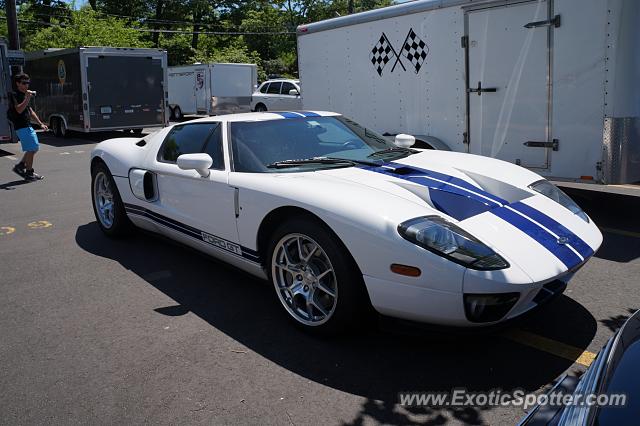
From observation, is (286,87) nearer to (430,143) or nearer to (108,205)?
(430,143)

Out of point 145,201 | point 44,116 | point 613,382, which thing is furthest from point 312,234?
point 44,116

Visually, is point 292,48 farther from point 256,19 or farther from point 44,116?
point 44,116

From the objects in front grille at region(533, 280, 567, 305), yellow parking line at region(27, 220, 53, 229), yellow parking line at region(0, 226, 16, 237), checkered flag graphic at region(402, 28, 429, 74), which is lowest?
yellow parking line at region(0, 226, 16, 237)

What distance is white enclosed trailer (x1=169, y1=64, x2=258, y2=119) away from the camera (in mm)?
25312

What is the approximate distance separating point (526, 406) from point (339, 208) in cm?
141

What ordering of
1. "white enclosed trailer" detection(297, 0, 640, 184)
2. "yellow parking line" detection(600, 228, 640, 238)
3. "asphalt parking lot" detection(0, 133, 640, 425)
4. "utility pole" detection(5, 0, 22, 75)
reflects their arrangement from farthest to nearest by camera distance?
"utility pole" detection(5, 0, 22, 75) < "white enclosed trailer" detection(297, 0, 640, 184) < "yellow parking line" detection(600, 228, 640, 238) < "asphalt parking lot" detection(0, 133, 640, 425)

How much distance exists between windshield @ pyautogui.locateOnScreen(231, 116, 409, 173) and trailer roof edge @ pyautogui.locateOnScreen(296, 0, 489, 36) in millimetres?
3236

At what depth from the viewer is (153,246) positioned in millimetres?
5711

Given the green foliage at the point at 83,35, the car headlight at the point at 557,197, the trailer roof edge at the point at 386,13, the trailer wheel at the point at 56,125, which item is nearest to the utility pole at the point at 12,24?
the trailer wheel at the point at 56,125

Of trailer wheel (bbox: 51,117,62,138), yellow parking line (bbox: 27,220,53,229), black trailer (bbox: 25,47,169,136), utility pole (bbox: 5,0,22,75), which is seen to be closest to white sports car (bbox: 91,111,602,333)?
yellow parking line (bbox: 27,220,53,229)

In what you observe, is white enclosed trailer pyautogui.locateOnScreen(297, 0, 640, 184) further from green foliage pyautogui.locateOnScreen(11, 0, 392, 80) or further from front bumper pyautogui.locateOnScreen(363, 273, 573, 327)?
green foliage pyautogui.locateOnScreen(11, 0, 392, 80)

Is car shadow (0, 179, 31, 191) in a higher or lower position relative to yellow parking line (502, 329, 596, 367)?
higher

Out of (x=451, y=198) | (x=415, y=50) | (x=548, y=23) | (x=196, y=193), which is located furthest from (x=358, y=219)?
(x=415, y=50)

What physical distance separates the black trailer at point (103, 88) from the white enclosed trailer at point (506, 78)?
10.8 m
